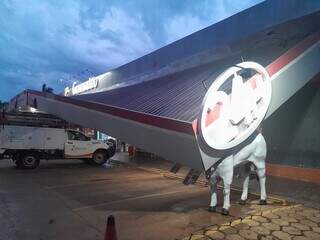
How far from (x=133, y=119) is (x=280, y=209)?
414 centimetres

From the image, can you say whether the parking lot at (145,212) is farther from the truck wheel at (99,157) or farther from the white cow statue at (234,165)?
the truck wheel at (99,157)

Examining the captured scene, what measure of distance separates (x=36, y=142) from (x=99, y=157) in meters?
3.63

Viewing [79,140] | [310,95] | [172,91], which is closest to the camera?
[172,91]

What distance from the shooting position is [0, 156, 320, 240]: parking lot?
6402 millimetres

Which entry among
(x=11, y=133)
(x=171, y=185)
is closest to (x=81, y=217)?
(x=171, y=185)

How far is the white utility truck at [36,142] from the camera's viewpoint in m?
16.1

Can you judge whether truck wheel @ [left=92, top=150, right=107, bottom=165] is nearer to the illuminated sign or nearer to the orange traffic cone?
the illuminated sign

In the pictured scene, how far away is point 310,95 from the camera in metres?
11.3

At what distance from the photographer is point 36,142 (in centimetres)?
1667

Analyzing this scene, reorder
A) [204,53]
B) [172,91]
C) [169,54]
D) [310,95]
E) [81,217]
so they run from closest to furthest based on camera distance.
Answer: [81,217] < [172,91] < [310,95] < [204,53] < [169,54]

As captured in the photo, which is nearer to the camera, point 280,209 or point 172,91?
point 280,209

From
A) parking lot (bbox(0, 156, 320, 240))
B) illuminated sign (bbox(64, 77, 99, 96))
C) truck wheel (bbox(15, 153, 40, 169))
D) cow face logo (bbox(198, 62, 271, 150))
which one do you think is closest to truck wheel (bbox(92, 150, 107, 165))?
truck wheel (bbox(15, 153, 40, 169))

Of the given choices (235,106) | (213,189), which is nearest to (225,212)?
(213,189)

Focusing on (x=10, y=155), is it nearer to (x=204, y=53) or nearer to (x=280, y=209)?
(x=204, y=53)
